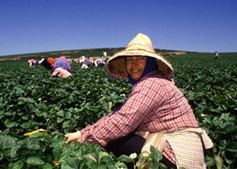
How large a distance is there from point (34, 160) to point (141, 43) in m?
1.39

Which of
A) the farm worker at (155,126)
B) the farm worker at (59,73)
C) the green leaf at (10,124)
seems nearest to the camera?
the farm worker at (155,126)

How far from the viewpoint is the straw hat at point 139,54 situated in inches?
69.4

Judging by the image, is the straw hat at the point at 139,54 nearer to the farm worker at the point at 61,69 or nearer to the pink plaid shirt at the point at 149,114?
the pink plaid shirt at the point at 149,114

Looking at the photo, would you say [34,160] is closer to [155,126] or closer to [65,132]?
[155,126]

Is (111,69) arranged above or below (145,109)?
above

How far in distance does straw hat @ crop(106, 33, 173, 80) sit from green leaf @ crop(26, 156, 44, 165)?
1131 millimetres

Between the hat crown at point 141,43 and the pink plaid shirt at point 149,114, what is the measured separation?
0.31m

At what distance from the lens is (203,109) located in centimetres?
315

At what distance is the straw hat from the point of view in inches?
69.4

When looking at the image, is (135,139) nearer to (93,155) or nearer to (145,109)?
(145,109)

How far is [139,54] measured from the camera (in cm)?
171

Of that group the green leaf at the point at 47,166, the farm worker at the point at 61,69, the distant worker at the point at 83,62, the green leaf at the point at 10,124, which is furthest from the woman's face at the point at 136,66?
the distant worker at the point at 83,62

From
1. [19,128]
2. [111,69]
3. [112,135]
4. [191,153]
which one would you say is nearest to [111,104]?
[111,69]

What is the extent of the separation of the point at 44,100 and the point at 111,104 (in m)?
1.75
